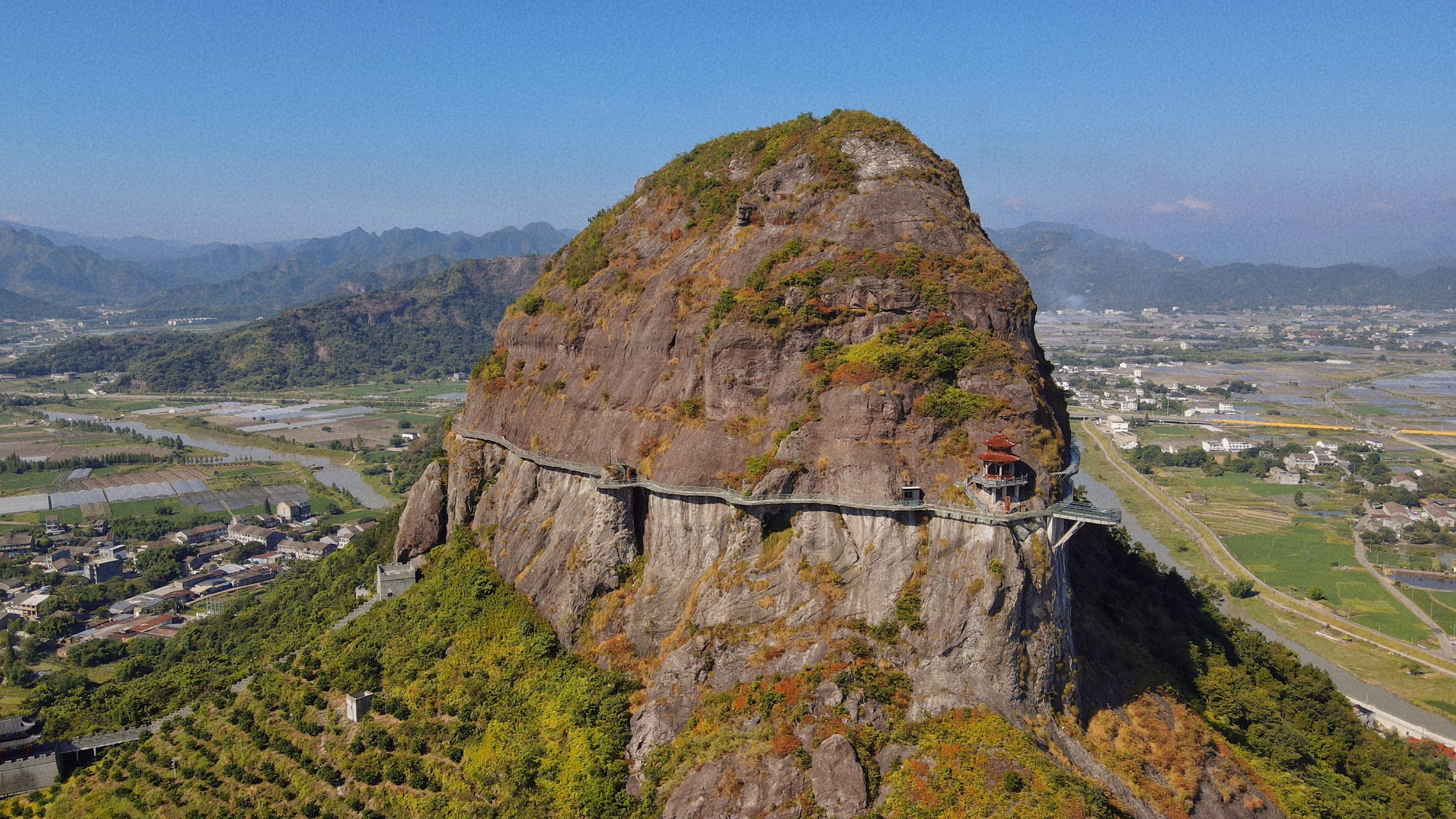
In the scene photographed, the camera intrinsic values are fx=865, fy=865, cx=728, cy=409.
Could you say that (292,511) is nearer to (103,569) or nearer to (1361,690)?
(103,569)

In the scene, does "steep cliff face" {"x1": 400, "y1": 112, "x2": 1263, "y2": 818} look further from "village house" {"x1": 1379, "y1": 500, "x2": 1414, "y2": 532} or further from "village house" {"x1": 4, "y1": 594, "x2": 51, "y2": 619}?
"village house" {"x1": 1379, "y1": 500, "x2": 1414, "y2": 532}

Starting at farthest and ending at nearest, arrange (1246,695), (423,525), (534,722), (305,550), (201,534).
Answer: (201,534) → (305,550) → (423,525) → (1246,695) → (534,722)

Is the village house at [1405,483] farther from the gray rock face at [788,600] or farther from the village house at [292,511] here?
the village house at [292,511]

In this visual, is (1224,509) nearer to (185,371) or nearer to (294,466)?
(294,466)

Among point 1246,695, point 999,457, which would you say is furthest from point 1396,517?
point 999,457

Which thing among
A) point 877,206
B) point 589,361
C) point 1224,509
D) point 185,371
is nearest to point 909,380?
point 877,206

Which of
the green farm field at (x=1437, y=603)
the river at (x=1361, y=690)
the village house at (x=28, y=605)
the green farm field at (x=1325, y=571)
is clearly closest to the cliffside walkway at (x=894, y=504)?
the river at (x=1361, y=690)
